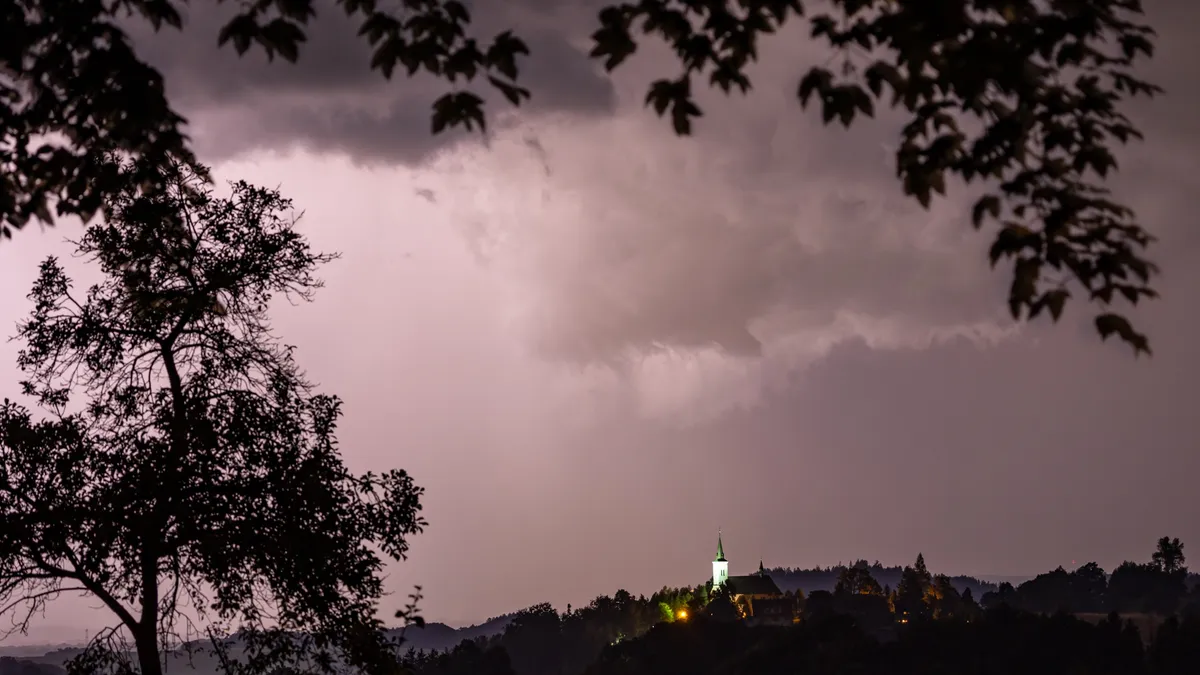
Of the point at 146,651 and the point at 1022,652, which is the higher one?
the point at 146,651

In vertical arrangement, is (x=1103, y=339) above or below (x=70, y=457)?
below

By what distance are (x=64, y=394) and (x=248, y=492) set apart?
306 cm

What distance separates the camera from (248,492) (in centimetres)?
1670

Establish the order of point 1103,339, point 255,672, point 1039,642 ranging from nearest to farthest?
point 1103,339 → point 255,672 → point 1039,642

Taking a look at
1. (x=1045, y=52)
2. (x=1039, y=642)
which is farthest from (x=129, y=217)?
(x=1039, y=642)

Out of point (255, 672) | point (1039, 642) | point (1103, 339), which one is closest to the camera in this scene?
point (1103, 339)

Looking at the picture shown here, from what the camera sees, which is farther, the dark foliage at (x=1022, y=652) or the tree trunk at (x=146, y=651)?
the dark foliage at (x=1022, y=652)

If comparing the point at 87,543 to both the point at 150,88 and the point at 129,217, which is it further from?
the point at 150,88

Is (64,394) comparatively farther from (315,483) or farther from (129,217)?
(315,483)

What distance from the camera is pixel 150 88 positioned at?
31.2 feet

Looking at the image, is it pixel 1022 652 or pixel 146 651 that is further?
pixel 1022 652

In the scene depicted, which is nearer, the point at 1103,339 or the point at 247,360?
the point at 1103,339

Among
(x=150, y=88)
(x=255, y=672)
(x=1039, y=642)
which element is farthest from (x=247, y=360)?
(x=1039, y=642)

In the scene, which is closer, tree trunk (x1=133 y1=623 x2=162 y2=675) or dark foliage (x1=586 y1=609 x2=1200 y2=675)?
tree trunk (x1=133 y1=623 x2=162 y2=675)
